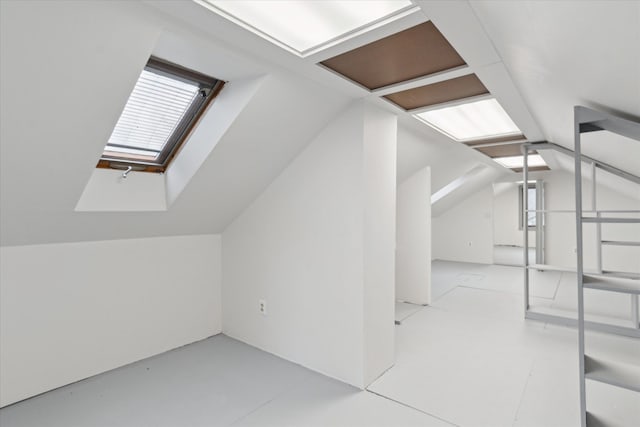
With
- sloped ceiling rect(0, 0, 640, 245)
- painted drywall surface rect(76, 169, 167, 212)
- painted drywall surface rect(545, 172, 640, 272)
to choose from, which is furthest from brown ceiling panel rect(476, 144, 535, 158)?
painted drywall surface rect(76, 169, 167, 212)

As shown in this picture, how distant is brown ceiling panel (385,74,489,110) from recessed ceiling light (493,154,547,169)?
→ 2.90 meters

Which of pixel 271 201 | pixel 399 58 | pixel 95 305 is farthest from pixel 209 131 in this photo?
pixel 95 305

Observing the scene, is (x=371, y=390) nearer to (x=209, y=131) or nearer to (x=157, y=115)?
(x=209, y=131)

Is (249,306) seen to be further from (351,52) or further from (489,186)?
(489,186)

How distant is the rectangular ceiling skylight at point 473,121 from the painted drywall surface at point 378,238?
18.9 inches

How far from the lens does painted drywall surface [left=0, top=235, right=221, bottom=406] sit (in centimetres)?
202

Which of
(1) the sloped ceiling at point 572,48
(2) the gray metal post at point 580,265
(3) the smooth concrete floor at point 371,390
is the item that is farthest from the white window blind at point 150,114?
(2) the gray metal post at point 580,265

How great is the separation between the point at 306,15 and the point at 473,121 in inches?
80.1

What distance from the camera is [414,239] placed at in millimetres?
4250

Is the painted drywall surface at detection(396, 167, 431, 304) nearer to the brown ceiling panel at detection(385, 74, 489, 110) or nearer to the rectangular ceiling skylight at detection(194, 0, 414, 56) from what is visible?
the brown ceiling panel at detection(385, 74, 489, 110)

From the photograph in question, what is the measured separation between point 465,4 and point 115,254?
2.59 metres

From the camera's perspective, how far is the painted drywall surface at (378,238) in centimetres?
222

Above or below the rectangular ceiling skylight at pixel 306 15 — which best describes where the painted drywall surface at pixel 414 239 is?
below

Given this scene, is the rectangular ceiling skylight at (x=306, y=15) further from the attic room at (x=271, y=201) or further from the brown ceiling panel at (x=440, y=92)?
the brown ceiling panel at (x=440, y=92)
